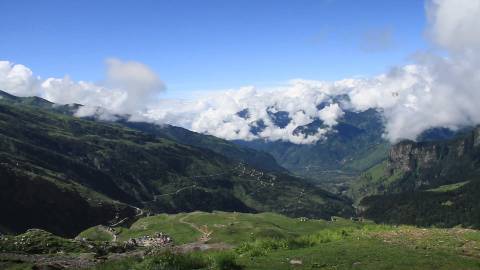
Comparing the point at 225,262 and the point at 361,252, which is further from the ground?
the point at 361,252

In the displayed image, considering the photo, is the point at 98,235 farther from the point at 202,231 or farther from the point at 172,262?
the point at 172,262

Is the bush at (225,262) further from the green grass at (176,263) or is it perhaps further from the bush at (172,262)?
the bush at (172,262)

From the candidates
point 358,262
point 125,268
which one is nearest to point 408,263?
point 358,262

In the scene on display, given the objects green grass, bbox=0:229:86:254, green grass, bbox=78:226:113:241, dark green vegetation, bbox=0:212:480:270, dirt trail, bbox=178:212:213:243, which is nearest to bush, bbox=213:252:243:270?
dark green vegetation, bbox=0:212:480:270

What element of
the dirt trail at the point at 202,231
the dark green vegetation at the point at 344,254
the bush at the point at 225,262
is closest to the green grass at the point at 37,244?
the dark green vegetation at the point at 344,254

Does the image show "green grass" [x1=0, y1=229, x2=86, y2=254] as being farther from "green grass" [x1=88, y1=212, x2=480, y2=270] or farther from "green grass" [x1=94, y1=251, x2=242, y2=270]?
"green grass" [x1=94, y1=251, x2=242, y2=270]

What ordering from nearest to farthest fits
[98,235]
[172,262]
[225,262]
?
1. [172,262]
2. [225,262]
3. [98,235]

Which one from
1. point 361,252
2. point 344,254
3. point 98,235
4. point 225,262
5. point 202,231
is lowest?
point 98,235

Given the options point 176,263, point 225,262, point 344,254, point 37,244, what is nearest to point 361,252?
point 344,254

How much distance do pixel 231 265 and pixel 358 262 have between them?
9808 mm

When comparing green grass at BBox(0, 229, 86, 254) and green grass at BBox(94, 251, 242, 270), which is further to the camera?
green grass at BBox(0, 229, 86, 254)

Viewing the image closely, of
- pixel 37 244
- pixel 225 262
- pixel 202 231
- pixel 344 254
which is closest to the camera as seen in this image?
pixel 225 262

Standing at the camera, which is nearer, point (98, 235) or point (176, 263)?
point (176, 263)

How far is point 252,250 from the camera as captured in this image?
46125 millimetres
